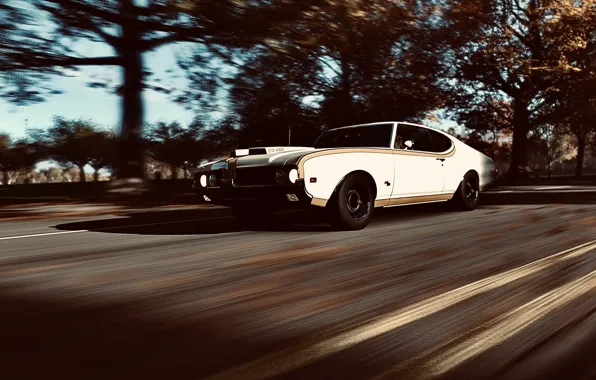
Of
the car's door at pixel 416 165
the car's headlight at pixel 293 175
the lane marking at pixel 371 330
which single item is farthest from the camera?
the car's door at pixel 416 165

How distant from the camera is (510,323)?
2.89 m

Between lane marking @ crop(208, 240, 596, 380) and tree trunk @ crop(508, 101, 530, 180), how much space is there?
29.2 meters

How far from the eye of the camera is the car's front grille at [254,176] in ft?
21.9

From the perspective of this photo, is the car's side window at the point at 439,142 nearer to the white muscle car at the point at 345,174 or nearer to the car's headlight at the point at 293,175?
the white muscle car at the point at 345,174

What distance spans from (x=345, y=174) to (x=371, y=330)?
13.3ft

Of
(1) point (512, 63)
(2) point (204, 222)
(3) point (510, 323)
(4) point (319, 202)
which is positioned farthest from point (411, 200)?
(1) point (512, 63)

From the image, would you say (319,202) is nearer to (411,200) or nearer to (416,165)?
(411,200)

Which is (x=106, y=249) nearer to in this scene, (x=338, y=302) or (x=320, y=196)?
(x=320, y=196)

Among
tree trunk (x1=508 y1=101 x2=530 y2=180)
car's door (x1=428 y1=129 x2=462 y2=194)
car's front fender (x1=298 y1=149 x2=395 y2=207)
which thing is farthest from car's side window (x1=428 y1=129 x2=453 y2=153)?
tree trunk (x1=508 y1=101 x2=530 y2=180)

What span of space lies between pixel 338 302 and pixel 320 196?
320 centimetres

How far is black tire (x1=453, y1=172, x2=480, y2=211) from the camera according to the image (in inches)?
365

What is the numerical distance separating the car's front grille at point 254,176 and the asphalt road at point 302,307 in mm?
733

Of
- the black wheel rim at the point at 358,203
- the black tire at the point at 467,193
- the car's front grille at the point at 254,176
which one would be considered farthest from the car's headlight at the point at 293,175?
the black tire at the point at 467,193

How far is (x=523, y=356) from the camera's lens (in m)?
2.41
